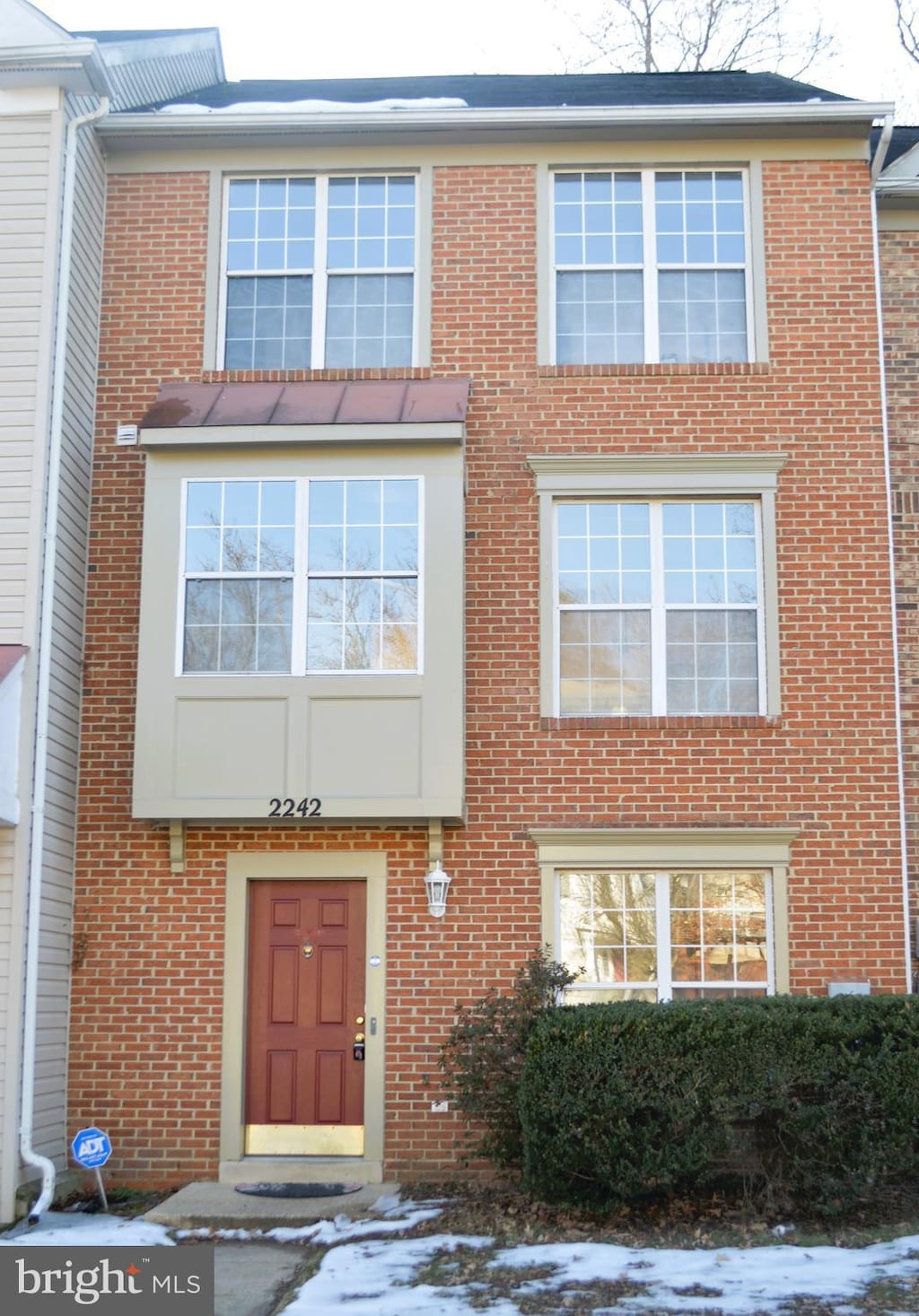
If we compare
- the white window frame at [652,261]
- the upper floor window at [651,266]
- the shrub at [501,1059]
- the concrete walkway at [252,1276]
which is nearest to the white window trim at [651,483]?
the white window frame at [652,261]

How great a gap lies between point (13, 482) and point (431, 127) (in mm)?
4482

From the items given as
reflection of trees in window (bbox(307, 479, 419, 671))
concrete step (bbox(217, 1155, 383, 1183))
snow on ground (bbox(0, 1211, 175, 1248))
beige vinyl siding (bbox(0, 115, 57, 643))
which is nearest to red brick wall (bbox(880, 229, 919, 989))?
reflection of trees in window (bbox(307, 479, 419, 671))

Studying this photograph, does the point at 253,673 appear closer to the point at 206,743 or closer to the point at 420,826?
the point at 206,743

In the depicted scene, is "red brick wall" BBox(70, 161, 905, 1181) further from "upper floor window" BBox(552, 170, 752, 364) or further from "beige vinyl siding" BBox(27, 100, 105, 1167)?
"upper floor window" BBox(552, 170, 752, 364)

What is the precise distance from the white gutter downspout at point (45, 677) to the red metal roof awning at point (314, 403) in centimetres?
76

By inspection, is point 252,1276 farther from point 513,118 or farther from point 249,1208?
point 513,118

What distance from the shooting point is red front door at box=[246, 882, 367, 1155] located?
10422 mm

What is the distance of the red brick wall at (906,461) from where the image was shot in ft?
36.5

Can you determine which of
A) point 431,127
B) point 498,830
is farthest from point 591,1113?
point 431,127

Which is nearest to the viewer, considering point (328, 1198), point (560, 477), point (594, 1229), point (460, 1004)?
point (594, 1229)

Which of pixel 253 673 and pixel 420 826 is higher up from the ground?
pixel 253 673

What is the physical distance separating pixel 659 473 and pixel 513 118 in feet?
10.3

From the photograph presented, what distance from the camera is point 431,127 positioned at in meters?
11.5

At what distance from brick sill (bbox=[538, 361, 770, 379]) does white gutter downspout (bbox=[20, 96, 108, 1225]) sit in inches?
149
